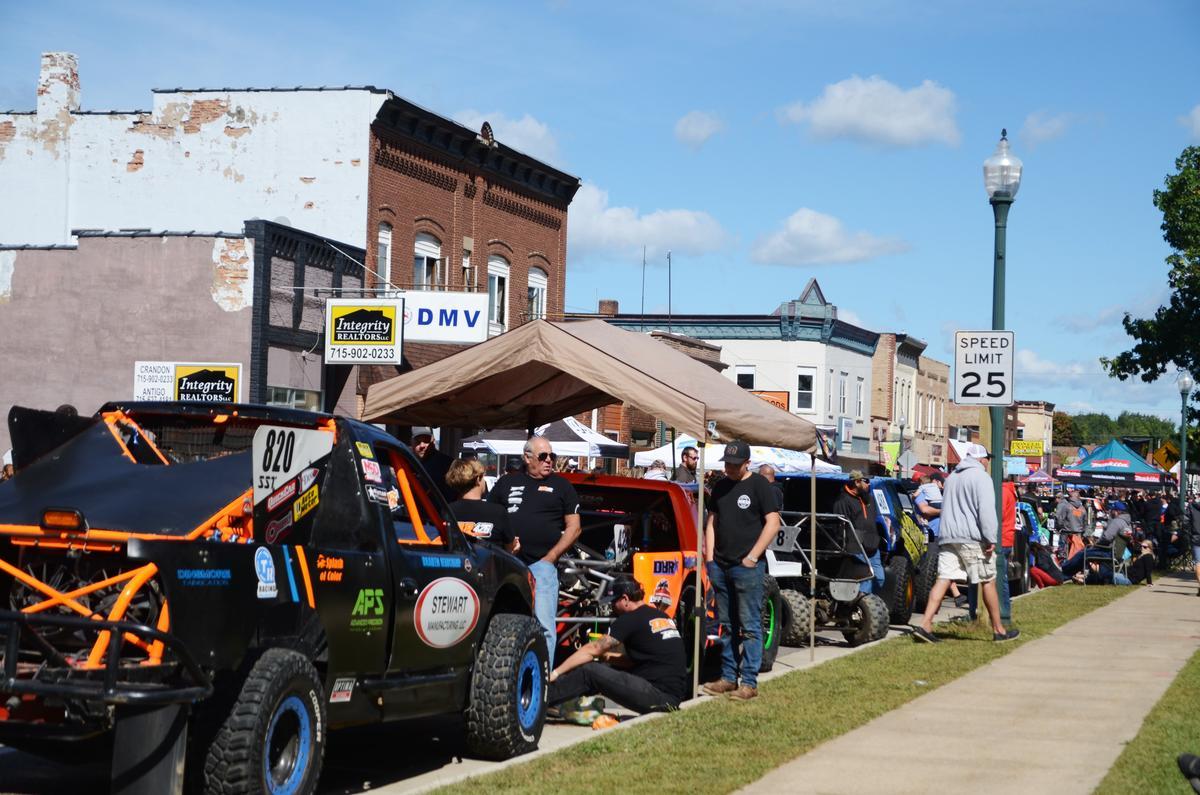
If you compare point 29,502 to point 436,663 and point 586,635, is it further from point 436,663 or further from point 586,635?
point 586,635

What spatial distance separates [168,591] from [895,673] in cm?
878

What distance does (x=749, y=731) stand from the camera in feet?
33.4

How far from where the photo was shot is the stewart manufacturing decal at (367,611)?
750cm

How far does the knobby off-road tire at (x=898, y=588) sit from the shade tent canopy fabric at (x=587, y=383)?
462 centimetres

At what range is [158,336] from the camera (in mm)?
28250

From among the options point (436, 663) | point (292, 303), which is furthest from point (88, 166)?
point (436, 663)

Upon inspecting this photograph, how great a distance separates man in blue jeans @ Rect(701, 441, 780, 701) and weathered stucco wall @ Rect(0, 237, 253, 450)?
56.3 feet

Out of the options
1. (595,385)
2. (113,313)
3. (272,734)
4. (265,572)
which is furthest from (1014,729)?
(113,313)

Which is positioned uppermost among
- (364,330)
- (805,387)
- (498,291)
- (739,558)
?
(498,291)

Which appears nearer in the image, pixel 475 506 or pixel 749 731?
pixel 749 731

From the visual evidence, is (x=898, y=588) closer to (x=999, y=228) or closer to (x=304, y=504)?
(x=999, y=228)

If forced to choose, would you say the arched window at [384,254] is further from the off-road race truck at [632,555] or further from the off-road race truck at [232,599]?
the off-road race truck at [232,599]

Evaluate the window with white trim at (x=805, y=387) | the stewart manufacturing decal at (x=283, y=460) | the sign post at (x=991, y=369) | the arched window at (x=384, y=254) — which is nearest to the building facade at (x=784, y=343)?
the window with white trim at (x=805, y=387)

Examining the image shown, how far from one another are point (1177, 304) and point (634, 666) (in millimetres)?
34240
